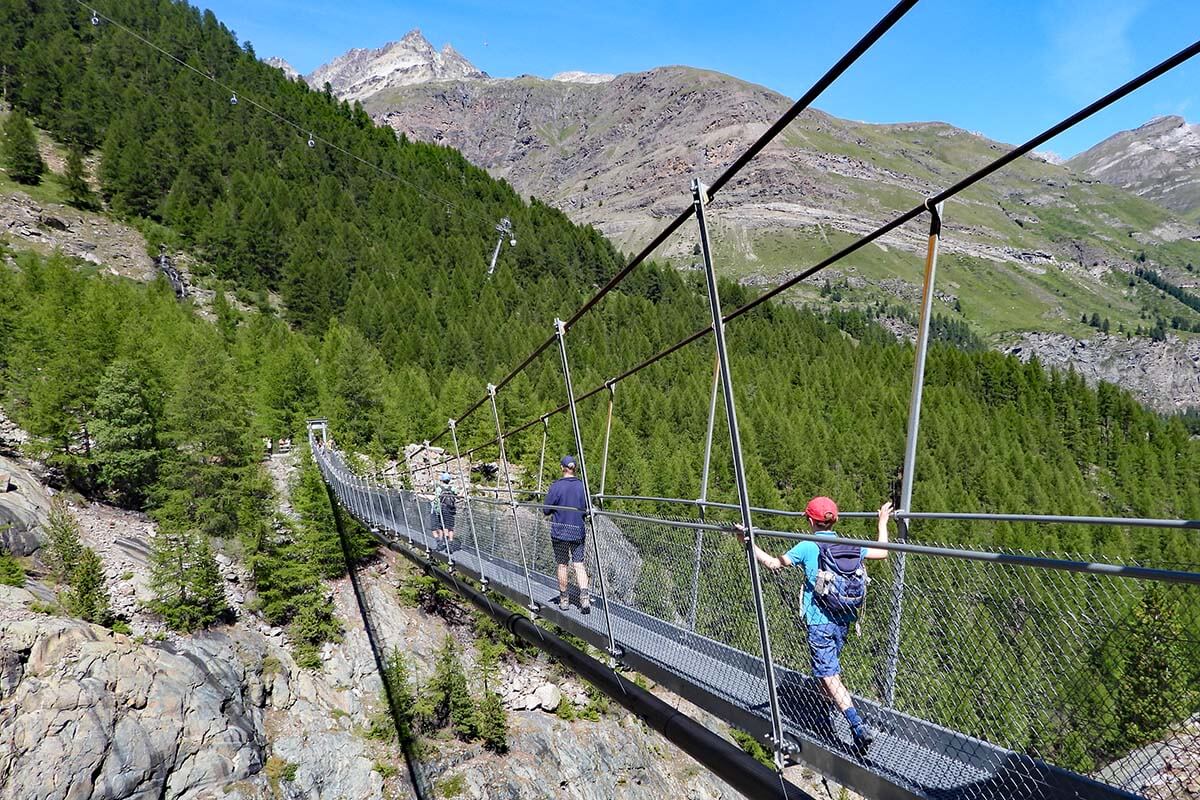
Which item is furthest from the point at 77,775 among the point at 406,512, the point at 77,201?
the point at 77,201

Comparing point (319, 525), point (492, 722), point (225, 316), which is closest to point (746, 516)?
point (492, 722)

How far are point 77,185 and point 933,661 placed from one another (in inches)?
2504

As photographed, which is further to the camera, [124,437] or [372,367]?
[372,367]

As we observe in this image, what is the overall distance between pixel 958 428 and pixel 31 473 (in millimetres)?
55710

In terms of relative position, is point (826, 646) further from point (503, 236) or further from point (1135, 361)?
point (1135, 361)

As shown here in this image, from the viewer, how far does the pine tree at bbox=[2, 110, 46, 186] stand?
1927 inches

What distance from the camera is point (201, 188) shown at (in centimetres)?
5856

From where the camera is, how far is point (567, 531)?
5.55 m

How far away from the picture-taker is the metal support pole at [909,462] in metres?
2.69

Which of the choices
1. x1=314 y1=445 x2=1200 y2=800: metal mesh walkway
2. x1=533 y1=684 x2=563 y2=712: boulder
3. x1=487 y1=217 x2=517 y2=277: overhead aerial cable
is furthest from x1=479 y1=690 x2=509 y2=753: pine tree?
x1=487 y1=217 x2=517 y2=277: overhead aerial cable

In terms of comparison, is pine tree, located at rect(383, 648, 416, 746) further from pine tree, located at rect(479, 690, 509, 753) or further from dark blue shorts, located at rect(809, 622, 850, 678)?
dark blue shorts, located at rect(809, 622, 850, 678)

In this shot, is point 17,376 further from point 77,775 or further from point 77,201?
point 77,201

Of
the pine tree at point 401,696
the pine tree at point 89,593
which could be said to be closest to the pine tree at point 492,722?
the pine tree at point 401,696

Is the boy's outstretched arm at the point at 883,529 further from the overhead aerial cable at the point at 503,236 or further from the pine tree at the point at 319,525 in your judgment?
the overhead aerial cable at the point at 503,236
